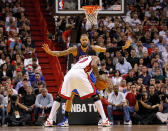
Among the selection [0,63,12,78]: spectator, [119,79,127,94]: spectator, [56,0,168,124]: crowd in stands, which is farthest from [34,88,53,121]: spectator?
[119,79,127,94]: spectator

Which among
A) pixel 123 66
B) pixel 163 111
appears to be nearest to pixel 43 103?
pixel 163 111

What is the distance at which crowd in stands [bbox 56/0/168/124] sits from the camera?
13406 mm

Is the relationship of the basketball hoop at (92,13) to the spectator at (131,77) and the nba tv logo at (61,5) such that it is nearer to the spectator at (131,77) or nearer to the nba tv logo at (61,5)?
the nba tv logo at (61,5)

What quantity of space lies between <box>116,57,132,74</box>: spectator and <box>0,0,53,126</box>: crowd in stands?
3.00 metres

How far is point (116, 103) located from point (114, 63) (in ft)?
10.9

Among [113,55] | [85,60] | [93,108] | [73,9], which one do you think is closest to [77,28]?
[73,9]

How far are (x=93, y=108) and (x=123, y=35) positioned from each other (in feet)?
20.0

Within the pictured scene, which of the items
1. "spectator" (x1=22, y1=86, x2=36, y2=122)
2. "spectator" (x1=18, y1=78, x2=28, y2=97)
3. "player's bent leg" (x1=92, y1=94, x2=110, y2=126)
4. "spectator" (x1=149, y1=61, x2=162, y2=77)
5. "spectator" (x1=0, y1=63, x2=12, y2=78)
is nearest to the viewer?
"player's bent leg" (x1=92, y1=94, x2=110, y2=126)

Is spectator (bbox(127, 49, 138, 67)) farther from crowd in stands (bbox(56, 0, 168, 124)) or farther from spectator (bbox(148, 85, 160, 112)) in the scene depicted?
spectator (bbox(148, 85, 160, 112))

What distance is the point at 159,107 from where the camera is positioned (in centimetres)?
1342

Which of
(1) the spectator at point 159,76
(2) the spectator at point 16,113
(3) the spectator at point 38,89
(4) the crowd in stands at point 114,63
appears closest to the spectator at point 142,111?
(4) the crowd in stands at point 114,63

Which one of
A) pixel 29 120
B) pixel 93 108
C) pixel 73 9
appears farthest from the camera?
pixel 73 9

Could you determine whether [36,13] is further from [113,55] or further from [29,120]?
[29,120]

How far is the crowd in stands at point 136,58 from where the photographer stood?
1341cm
